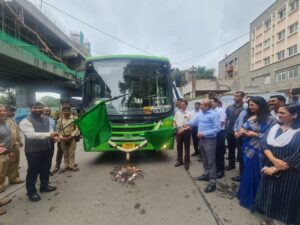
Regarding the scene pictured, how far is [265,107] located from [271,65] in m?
27.7

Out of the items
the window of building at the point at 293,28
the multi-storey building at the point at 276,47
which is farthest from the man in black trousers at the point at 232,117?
the window of building at the point at 293,28

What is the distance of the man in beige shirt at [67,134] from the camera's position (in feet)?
18.7

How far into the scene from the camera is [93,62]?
6.44 meters

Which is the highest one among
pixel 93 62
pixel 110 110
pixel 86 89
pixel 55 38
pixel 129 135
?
pixel 55 38

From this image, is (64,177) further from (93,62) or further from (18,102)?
(18,102)

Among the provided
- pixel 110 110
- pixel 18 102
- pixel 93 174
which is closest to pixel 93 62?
pixel 110 110

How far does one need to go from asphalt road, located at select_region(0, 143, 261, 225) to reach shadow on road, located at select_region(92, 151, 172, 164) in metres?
1.00

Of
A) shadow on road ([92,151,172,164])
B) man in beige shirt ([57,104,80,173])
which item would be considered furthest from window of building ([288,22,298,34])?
man in beige shirt ([57,104,80,173])

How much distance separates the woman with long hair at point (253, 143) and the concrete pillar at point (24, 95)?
24099 millimetres

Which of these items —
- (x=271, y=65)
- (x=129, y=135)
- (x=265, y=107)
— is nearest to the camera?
(x=265, y=107)

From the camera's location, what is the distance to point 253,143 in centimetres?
346

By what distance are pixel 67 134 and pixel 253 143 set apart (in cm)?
424

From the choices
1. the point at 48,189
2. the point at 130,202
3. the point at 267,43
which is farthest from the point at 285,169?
the point at 267,43

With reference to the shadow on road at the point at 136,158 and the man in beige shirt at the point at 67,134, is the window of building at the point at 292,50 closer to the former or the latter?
the shadow on road at the point at 136,158
